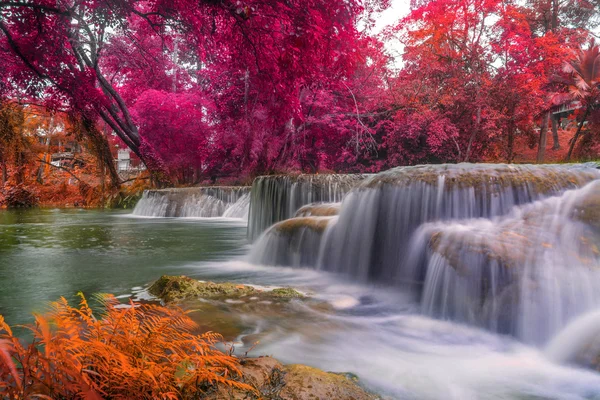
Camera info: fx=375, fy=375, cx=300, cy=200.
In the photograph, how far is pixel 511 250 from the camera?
362cm

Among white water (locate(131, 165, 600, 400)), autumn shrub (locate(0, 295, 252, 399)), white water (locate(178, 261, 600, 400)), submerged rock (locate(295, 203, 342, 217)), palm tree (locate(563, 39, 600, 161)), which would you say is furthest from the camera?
palm tree (locate(563, 39, 600, 161))

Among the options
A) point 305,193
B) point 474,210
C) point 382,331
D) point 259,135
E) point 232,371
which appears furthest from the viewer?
point 259,135

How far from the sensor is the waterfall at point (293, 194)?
9.62 m

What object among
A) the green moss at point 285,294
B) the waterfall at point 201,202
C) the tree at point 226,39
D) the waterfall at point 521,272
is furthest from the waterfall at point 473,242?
the waterfall at point 201,202

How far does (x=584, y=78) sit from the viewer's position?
853 inches

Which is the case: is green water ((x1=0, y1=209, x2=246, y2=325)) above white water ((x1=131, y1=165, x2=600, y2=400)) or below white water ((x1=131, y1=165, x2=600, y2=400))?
below

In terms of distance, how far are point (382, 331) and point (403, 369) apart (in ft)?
2.42

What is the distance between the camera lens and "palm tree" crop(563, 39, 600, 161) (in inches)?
797

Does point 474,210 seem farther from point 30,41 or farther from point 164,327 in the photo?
point 30,41

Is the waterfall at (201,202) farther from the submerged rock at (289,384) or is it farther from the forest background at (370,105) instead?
the submerged rock at (289,384)

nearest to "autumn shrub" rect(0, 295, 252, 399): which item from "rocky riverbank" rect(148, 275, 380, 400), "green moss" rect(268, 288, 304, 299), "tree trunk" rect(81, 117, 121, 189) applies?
"rocky riverbank" rect(148, 275, 380, 400)

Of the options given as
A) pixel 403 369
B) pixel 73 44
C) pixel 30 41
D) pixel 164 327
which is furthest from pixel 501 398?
pixel 73 44

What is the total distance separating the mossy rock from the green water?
745 millimetres

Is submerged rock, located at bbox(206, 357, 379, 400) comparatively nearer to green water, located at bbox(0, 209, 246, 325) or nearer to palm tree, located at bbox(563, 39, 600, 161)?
green water, located at bbox(0, 209, 246, 325)
